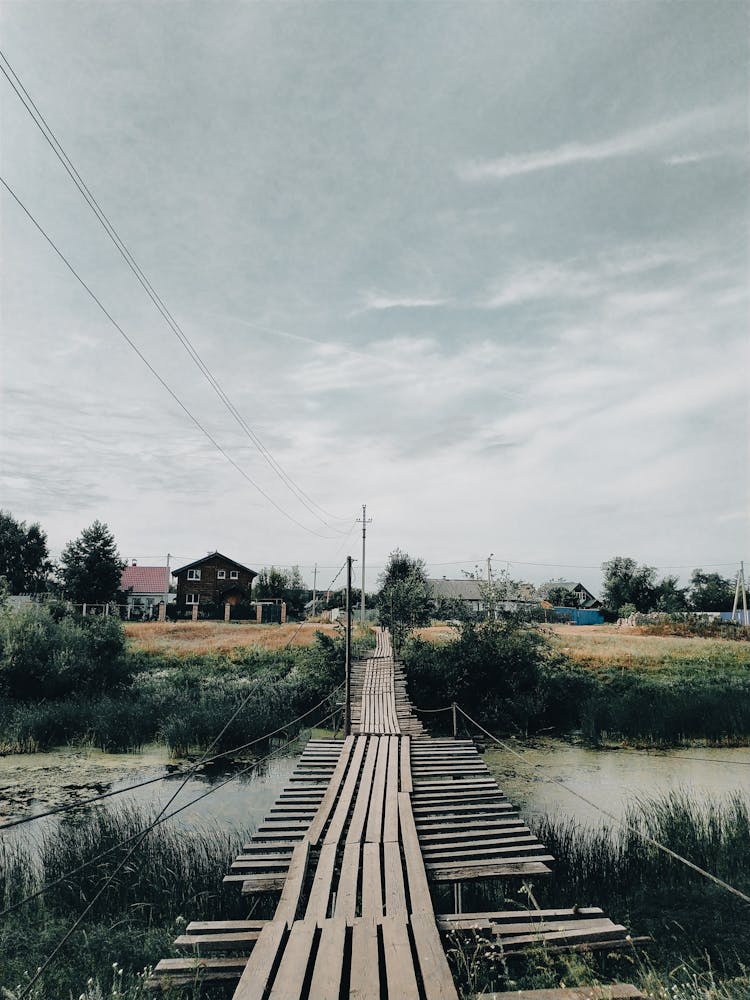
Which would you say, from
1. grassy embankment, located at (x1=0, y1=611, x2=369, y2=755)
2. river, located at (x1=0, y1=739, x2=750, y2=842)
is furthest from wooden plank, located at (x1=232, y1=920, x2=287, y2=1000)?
grassy embankment, located at (x1=0, y1=611, x2=369, y2=755)

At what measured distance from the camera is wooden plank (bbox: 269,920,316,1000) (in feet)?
11.0

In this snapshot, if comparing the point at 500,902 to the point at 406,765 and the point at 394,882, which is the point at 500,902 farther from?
the point at 394,882

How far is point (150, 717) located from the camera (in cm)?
1488

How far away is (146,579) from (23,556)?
10.4m

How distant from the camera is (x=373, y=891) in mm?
4617

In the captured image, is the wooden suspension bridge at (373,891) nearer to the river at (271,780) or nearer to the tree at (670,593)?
the river at (271,780)

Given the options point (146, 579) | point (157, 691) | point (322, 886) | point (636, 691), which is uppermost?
point (146, 579)

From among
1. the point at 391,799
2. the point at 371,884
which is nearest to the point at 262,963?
the point at 371,884

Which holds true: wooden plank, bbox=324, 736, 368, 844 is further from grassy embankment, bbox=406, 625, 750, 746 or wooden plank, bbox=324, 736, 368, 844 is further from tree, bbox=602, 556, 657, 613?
tree, bbox=602, 556, 657, 613

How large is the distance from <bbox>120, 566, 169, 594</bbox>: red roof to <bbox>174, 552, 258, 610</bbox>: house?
1078cm

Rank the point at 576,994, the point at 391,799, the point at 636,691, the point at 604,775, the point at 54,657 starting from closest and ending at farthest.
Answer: the point at 576,994, the point at 391,799, the point at 604,775, the point at 54,657, the point at 636,691

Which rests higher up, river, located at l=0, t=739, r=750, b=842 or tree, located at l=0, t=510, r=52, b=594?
tree, located at l=0, t=510, r=52, b=594

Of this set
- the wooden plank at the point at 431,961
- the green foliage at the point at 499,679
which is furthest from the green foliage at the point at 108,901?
the green foliage at the point at 499,679

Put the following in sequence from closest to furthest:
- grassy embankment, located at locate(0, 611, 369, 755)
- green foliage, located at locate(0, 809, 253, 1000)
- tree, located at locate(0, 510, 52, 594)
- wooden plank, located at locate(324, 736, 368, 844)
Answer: green foliage, located at locate(0, 809, 253, 1000), wooden plank, located at locate(324, 736, 368, 844), grassy embankment, located at locate(0, 611, 369, 755), tree, located at locate(0, 510, 52, 594)
